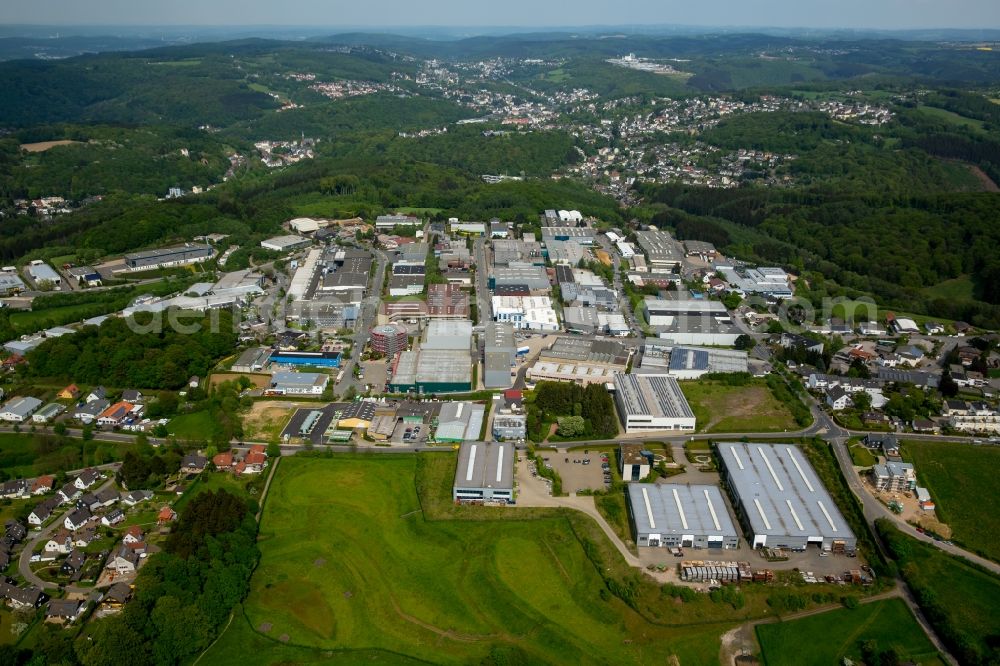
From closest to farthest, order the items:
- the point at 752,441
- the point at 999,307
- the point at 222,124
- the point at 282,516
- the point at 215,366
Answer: the point at 282,516, the point at 752,441, the point at 215,366, the point at 999,307, the point at 222,124

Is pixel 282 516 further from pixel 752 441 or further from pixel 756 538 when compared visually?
pixel 752 441

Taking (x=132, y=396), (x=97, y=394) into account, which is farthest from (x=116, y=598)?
(x=97, y=394)

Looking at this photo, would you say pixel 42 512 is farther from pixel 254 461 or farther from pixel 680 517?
pixel 680 517

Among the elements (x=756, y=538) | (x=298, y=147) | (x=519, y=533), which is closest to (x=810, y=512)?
(x=756, y=538)

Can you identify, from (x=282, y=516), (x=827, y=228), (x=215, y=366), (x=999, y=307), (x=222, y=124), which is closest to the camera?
(x=282, y=516)

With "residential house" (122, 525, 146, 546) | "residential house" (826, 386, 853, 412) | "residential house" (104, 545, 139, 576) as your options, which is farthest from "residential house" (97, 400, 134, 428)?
"residential house" (826, 386, 853, 412)
